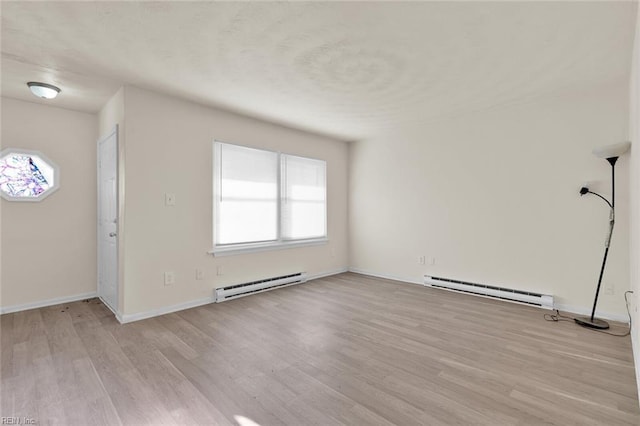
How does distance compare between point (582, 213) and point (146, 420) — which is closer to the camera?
point (146, 420)

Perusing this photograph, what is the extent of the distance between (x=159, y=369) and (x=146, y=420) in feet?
1.99

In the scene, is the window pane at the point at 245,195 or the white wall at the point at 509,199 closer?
the white wall at the point at 509,199

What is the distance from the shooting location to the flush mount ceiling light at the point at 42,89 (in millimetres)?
3178

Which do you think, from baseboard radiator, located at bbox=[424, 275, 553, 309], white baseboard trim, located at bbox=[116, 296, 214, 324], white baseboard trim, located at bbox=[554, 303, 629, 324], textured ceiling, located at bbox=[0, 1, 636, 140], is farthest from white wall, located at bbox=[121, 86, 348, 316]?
white baseboard trim, located at bbox=[554, 303, 629, 324]

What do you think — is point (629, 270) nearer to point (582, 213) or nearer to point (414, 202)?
point (582, 213)

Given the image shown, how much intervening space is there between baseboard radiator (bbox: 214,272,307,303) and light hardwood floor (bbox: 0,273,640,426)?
373mm

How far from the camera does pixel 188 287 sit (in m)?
3.79

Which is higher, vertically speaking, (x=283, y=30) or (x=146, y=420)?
(x=283, y=30)

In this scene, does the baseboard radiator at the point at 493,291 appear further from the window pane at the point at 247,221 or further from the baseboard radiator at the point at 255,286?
the window pane at the point at 247,221

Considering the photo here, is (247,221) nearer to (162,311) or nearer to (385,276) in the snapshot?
(162,311)

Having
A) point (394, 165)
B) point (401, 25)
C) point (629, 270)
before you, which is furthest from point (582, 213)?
point (401, 25)

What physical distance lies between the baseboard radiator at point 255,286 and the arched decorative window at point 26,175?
2560 mm

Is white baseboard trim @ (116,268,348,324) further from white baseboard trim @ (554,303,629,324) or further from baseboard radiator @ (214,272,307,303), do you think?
white baseboard trim @ (554,303,629,324)

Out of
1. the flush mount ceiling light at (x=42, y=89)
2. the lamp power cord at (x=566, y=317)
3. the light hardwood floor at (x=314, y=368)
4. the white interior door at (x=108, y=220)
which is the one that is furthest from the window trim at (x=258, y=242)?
the lamp power cord at (x=566, y=317)
